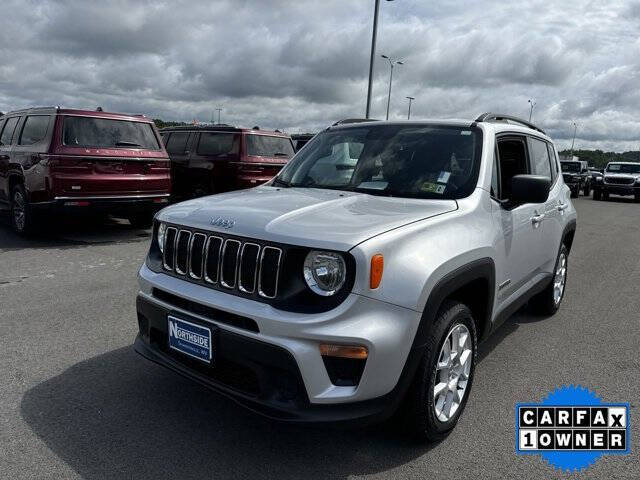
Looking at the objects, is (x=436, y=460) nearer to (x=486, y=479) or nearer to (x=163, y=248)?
(x=486, y=479)

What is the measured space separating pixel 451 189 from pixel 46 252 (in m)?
6.14

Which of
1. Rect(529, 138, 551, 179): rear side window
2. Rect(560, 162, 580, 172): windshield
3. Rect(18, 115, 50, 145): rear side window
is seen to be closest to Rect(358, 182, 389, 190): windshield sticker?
Rect(529, 138, 551, 179): rear side window

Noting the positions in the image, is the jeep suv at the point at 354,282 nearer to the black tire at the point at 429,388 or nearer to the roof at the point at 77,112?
the black tire at the point at 429,388

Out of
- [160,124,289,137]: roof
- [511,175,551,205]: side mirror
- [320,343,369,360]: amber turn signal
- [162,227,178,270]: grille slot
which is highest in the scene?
[160,124,289,137]: roof

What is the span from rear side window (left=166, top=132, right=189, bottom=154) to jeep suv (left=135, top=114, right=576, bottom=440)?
7.63m

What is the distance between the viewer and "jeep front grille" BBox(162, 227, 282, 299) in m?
2.55

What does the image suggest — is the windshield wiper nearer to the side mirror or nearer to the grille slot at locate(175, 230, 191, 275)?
the grille slot at locate(175, 230, 191, 275)

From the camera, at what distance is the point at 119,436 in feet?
9.48

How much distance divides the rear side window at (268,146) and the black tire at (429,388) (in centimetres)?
773

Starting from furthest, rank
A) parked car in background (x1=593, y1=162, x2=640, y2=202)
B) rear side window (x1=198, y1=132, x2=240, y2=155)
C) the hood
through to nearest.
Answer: parked car in background (x1=593, y1=162, x2=640, y2=202), rear side window (x1=198, y1=132, x2=240, y2=155), the hood

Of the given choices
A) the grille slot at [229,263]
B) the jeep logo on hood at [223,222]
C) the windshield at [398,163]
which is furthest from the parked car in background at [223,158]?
the grille slot at [229,263]

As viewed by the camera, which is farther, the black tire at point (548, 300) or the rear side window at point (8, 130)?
the rear side window at point (8, 130)

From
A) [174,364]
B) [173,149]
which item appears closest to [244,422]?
[174,364]

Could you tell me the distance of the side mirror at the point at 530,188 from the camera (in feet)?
10.9
